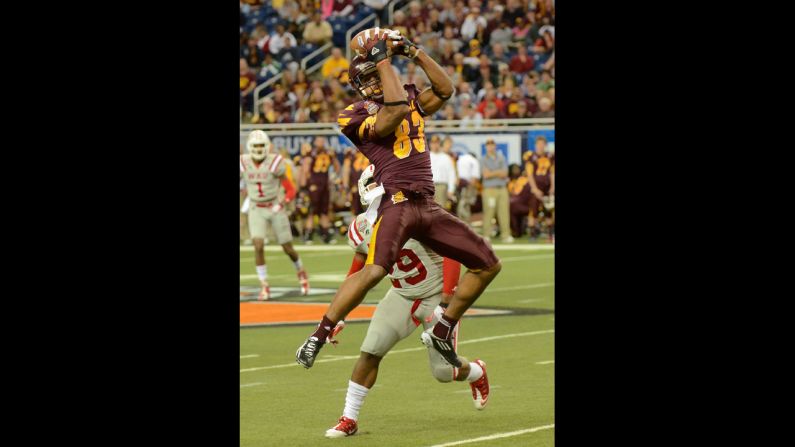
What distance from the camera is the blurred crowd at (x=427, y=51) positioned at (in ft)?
94.5

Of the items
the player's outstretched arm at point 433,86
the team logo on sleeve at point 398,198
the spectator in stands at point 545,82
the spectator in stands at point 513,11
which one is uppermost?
the spectator in stands at point 513,11

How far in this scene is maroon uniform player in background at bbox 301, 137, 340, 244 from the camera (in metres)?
26.9

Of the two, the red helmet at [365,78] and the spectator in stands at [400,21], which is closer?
the red helmet at [365,78]

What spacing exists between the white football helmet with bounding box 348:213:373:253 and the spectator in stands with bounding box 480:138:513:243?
17.3 m

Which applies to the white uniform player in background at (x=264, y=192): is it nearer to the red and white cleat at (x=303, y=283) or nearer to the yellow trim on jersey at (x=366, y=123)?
the red and white cleat at (x=303, y=283)

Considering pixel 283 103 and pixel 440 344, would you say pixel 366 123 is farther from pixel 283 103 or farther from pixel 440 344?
pixel 283 103

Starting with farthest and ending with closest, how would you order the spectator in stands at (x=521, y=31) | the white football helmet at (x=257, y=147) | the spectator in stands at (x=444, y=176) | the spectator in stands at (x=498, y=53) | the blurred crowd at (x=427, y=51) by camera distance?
1. the spectator in stands at (x=521, y=31)
2. the spectator in stands at (x=498, y=53)
3. the blurred crowd at (x=427, y=51)
4. the spectator in stands at (x=444, y=176)
5. the white football helmet at (x=257, y=147)

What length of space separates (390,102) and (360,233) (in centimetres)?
90

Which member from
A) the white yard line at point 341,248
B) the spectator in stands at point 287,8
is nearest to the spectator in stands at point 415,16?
the spectator in stands at point 287,8

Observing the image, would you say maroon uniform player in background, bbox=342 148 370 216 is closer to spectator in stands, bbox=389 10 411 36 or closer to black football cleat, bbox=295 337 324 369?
spectator in stands, bbox=389 10 411 36

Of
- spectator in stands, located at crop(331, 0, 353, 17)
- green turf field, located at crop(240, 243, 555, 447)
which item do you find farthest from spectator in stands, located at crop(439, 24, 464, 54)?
green turf field, located at crop(240, 243, 555, 447)

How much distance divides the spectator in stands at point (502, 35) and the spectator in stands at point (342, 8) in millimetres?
3806

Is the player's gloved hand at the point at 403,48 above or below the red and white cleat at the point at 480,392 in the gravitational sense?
above
